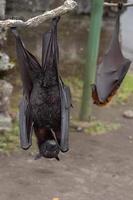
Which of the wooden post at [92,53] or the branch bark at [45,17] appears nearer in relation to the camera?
the branch bark at [45,17]

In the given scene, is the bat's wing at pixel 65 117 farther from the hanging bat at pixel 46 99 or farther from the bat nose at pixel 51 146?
the bat nose at pixel 51 146

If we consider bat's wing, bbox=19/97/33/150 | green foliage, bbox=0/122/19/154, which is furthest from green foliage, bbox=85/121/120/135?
bat's wing, bbox=19/97/33/150

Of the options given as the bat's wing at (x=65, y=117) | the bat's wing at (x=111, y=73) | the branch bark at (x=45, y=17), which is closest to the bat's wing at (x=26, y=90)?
the bat's wing at (x=65, y=117)

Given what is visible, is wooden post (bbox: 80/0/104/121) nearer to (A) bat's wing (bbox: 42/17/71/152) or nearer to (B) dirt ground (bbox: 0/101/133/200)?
(B) dirt ground (bbox: 0/101/133/200)

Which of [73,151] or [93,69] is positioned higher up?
[93,69]

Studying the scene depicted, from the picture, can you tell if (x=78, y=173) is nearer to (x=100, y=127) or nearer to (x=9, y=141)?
(x=9, y=141)

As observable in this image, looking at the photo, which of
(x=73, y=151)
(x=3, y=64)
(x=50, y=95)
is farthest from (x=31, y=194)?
(x=50, y=95)

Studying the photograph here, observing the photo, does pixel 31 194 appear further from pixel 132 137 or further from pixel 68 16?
pixel 68 16
